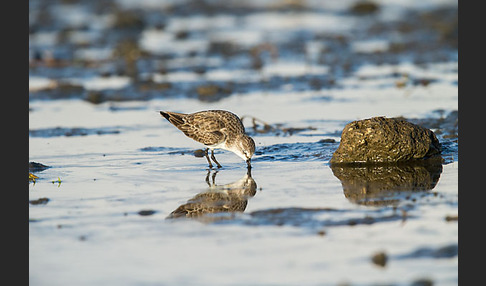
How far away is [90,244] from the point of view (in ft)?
24.5

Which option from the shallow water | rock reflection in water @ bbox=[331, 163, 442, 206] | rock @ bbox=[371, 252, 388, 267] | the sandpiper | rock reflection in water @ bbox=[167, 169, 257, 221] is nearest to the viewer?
rock @ bbox=[371, 252, 388, 267]

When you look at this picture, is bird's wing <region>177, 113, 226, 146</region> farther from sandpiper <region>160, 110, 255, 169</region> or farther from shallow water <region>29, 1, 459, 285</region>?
shallow water <region>29, 1, 459, 285</region>

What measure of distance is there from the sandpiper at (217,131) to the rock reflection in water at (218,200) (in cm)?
72

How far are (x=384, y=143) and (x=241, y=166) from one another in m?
2.06

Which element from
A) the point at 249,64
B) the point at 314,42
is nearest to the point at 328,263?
the point at 249,64

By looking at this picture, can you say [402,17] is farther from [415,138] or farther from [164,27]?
[415,138]

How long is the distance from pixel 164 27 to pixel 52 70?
6.91 meters

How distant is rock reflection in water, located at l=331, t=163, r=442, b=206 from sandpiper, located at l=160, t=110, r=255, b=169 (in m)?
1.25

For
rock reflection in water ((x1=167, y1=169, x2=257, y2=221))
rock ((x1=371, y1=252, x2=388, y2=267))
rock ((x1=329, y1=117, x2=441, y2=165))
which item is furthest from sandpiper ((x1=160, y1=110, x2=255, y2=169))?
rock ((x1=371, y1=252, x2=388, y2=267))

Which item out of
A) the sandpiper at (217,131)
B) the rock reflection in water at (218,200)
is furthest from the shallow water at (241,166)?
the sandpiper at (217,131)

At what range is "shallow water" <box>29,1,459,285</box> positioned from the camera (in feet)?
22.5

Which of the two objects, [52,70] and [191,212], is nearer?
[191,212]

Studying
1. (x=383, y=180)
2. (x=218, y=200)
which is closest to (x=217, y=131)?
(x=218, y=200)

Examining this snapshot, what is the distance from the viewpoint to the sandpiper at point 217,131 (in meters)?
10.8
